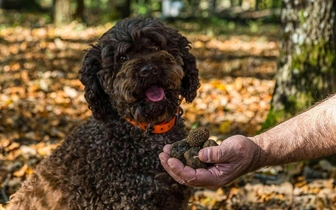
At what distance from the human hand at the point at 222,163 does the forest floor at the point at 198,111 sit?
8.12 ft

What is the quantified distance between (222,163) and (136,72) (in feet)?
4.42

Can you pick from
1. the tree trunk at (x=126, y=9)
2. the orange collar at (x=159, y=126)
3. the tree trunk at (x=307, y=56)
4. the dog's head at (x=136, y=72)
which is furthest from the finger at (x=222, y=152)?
the tree trunk at (x=126, y=9)

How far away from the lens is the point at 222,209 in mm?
5918

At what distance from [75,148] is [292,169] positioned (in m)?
2.97

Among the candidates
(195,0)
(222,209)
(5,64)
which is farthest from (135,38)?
(195,0)

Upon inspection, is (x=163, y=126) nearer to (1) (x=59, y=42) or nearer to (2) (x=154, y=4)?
(1) (x=59, y=42)

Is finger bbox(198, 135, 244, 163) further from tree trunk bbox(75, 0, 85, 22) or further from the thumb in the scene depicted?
tree trunk bbox(75, 0, 85, 22)

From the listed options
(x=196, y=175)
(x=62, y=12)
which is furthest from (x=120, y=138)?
(x=62, y=12)

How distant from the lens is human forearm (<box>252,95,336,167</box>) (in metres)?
3.60

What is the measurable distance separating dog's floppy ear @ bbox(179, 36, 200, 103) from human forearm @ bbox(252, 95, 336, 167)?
141cm

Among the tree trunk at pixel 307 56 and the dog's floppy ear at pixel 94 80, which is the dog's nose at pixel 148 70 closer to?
the dog's floppy ear at pixel 94 80

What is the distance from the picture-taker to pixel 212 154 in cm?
331

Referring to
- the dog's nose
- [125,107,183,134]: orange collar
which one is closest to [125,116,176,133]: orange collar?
[125,107,183,134]: orange collar

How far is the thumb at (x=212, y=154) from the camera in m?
3.31
